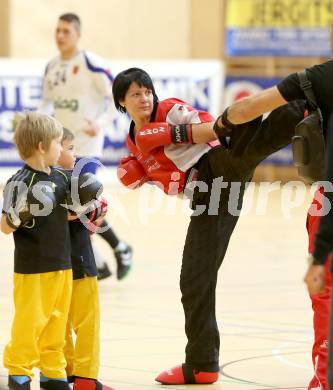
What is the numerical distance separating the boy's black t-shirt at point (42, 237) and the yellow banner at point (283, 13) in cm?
1469

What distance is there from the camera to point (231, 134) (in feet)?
19.2

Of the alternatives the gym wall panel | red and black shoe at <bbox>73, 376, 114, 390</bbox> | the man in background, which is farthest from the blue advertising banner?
red and black shoe at <bbox>73, 376, 114, 390</bbox>

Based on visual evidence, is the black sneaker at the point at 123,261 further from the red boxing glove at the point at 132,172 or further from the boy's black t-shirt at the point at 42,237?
the boy's black t-shirt at the point at 42,237

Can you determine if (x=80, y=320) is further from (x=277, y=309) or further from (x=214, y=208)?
(x=277, y=309)

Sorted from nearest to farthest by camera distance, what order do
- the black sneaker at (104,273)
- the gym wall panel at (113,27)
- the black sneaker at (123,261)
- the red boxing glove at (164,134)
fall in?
the red boxing glove at (164,134) < the black sneaker at (104,273) < the black sneaker at (123,261) < the gym wall panel at (113,27)

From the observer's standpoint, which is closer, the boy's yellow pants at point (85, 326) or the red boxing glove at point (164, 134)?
the boy's yellow pants at point (85, 326)

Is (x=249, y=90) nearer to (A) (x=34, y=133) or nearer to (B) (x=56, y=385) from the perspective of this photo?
(A) (x=34, y=133)

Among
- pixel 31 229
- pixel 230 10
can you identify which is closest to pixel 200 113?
pixel 31 229

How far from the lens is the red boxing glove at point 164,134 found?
20.2ft

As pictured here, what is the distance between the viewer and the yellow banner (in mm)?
19703

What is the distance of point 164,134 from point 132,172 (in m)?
0.39

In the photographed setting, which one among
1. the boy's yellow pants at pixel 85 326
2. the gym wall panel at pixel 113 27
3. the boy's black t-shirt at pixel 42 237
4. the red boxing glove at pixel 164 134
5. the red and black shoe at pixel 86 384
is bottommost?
the red and black shoe at pixel 86 384

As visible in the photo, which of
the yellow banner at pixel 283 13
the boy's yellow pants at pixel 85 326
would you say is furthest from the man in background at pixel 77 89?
→ the yellow banner at pixel 283 13

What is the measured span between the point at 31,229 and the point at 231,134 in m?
1.25
